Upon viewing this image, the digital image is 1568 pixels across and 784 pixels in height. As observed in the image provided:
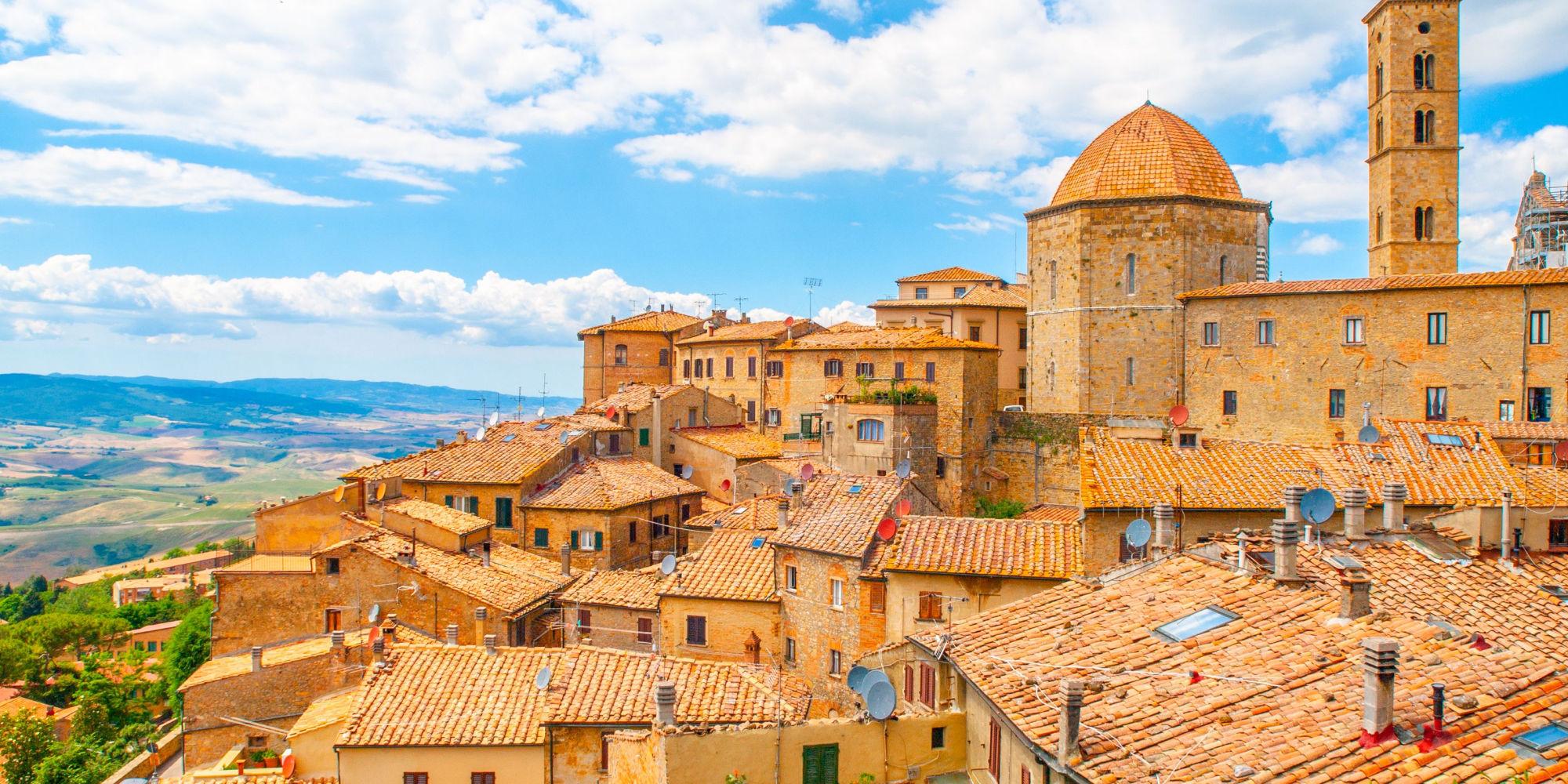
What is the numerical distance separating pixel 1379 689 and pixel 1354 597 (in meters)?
3.75

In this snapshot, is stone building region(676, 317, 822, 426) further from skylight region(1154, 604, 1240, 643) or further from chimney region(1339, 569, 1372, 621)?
chimney region(1339, 569, 1372, 621)

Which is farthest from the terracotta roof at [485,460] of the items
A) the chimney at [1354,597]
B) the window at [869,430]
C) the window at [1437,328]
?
the window at [1437,328]

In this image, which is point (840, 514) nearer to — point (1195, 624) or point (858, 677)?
point (858, 677)

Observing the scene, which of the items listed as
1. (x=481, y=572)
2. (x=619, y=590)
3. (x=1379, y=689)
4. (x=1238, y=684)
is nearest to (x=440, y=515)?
(x=481, y=572)

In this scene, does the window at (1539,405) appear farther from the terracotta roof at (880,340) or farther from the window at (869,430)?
the window at (869,430)

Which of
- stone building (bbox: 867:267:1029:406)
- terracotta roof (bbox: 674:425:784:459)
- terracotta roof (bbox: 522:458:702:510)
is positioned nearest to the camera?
terracotta roof (bbox: 522:458:702:510)

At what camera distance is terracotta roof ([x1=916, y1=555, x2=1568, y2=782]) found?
10516 millimetres

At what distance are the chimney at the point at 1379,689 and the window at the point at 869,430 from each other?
101 ft

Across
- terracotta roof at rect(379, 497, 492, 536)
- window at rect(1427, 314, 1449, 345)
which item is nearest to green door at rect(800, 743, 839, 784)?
terracotta roof at rect(379, 497, 492, 536)

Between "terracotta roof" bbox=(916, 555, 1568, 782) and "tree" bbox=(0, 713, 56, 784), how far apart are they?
38.7m

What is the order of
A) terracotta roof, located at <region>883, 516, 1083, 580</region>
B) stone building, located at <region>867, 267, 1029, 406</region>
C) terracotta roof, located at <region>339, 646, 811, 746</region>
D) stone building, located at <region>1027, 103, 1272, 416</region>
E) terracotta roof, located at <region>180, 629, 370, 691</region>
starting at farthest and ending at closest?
stone building, located at <region>867, 267, 1029, 406</region>, stone building, located at <region>1027, 103, 1272, 416</region>, terracotta roof, located at <region>180, 629, 370, 691</region>, terracotta roof, located at <region>883, 516, 1083, 580</region>, terracotta roof, located at <region>339, 646, 811, 746</region>

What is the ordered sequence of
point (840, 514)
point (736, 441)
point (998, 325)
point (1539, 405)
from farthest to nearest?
point (998, 325), point (736, 441), point (1539, 405), point (840, 514)

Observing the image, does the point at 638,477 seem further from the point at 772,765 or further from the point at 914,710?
the point at 772,765

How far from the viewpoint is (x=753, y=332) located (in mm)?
56312
